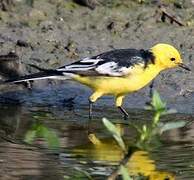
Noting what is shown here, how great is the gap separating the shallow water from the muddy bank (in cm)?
58

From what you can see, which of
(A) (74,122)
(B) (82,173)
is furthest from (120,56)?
(B) (82,173)

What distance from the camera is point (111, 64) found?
7781 millimetres

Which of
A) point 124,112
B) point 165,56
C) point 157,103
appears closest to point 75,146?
point 124,112

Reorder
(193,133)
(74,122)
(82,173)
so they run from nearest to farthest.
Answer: (82,173), (193,133), (74,122)

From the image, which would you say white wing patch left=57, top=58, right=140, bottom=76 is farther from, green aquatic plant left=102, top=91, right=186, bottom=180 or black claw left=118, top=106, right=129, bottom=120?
green aquatic plant left=102, top=91, right=186, bottom=180

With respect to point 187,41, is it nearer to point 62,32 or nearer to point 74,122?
point 62,32

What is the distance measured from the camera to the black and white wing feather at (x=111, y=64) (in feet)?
25.6

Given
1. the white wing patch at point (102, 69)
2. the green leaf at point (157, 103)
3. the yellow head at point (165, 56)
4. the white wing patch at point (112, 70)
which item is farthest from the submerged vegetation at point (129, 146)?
the yellow head at point (165, 56)

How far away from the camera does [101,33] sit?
10.0 meters

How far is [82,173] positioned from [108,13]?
293 inches

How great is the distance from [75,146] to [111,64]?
5.52 ft

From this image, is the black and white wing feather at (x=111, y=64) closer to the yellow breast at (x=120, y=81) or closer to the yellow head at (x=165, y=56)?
the yellow breast at (x=120, y=81)

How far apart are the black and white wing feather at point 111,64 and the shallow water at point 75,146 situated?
439mm

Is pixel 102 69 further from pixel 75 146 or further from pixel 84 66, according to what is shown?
pixel 75 146
